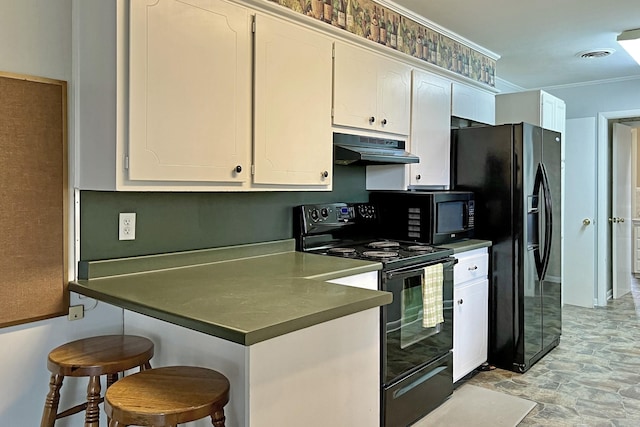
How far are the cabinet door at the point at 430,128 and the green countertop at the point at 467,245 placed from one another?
0.47 meters

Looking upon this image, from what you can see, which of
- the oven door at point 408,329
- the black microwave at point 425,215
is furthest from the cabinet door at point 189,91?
the black microwave at point 425,215

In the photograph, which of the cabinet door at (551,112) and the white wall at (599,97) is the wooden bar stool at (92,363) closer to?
the cabinet door at (551,112)

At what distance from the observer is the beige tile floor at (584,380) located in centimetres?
283

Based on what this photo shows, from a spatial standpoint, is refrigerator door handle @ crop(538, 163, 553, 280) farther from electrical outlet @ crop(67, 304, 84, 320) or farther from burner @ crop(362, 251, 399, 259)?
electrical outlet @ crop(67, 304, 84, 320)

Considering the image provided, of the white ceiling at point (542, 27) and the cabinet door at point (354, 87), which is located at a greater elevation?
the white ceiling at point (542, 27)

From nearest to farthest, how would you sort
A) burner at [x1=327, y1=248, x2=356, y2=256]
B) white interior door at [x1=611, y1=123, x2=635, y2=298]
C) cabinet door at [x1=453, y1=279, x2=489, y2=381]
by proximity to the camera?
1. burner at [x1=327, y1=248, x2=356, y2=256]
2. cabinet door at [x1=453, y1=279, x2=489, y2=381]
3. white interior door at [x1=611, y1=123, x2=635, y2=298]

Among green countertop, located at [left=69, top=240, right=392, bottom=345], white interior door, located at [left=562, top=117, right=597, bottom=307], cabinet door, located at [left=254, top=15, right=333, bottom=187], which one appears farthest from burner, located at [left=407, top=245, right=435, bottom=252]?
white interior door, located at [left=562, top=117, right=597, bottom=307]

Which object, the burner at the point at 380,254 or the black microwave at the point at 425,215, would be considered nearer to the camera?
the burner at the point at 380,254

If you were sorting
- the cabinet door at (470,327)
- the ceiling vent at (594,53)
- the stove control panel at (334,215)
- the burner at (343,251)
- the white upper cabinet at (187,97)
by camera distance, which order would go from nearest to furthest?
the white upper cabinet at (187,97)
the burner at (343,251)
the stove control panel at (334,215)
the cabinet door at (470,327)
the ceiling vent at (594,53)

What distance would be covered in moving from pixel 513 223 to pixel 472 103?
1.08 m

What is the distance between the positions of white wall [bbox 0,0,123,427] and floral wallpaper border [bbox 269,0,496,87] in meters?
1.04

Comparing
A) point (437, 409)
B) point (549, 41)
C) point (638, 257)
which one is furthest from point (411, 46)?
point (638, 257)

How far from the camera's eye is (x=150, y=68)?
74.8 inches

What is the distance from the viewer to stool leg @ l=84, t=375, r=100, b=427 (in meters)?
1.67
